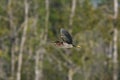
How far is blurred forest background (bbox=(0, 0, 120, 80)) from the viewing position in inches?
915

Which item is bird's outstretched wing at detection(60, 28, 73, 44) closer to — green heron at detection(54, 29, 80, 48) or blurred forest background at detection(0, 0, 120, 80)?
green heron at detection(54, 29, 80, 48)

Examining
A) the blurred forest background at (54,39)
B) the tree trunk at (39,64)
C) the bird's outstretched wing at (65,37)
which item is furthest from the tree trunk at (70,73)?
the bird's outstretched wing at (65,37)

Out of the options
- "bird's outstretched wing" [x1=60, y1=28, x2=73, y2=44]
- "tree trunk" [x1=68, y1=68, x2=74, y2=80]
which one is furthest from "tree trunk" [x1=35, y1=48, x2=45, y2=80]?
"bird's outstretched wing" [x1=60, y1=28, x2=73, y2=44]

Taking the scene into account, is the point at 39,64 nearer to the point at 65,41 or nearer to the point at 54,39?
the point at 54,39

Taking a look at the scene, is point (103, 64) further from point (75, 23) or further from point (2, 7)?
point (2, 7)

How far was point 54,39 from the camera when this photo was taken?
2298cm

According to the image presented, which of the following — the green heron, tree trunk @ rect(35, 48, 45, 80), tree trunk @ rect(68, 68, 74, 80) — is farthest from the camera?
tree trunk @ rect(35, 48, 45, 80)

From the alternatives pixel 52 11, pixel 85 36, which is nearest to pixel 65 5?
pixel 52 11

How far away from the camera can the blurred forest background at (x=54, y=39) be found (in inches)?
915

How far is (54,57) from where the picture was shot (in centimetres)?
2355

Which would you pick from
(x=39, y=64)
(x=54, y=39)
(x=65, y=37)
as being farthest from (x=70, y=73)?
(x=65, y=37)

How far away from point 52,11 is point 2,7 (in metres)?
2.98

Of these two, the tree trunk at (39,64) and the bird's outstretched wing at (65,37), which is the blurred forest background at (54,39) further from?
the bird's outstretched wing at (65,37)

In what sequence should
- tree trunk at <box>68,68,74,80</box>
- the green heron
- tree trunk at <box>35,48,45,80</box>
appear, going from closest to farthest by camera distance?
the green heron, tree trunk at <box>68,68,74,80</box>, tree trunk at <box>35,48,45,80</box>
